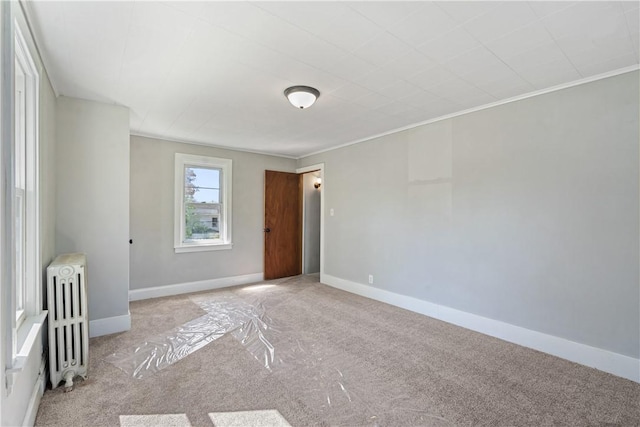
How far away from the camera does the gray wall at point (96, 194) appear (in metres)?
3.01

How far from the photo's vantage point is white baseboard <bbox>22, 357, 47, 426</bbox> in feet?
5.79

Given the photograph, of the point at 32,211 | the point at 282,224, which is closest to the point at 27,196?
the point at 32,211

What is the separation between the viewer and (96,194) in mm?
3146

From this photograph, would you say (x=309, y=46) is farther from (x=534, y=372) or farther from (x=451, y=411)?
(x=534, y=372)

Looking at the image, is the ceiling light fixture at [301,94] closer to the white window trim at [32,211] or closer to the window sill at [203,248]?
the white window trim at [32,211]

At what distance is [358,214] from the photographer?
190 inches

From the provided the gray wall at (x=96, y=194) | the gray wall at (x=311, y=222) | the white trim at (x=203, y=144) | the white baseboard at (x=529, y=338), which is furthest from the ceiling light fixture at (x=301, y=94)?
the gray wall at (x=311, y=222)

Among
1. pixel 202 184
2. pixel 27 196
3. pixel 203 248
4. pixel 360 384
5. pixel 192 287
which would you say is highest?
pixel 202 184

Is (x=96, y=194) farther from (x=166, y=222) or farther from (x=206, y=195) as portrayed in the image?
(x=206, y=195)

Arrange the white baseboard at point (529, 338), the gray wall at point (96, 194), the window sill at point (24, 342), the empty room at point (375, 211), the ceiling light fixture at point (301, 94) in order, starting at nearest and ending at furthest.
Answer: the window sill at point (24, 342) < the empty room at point (375, 211) < the white baseboard at point (529, 338) < the ceiling light fixture at point (301, 94) < the gray wall at point (96, 194)

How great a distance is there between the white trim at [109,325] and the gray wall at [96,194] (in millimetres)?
49

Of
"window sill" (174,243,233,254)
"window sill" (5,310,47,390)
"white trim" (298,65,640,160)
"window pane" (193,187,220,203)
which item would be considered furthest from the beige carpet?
"white trim" (298,65,640,160)

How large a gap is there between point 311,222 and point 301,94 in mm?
3825

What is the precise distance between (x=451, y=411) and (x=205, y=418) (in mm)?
1567
